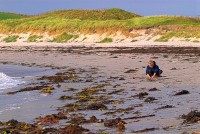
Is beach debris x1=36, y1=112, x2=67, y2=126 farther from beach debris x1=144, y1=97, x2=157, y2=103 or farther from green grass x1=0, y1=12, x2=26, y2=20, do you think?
green grass x1=0, y1=12, x2=26, y2=20

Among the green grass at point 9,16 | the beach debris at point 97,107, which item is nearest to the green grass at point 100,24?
the green grass at point 9,16

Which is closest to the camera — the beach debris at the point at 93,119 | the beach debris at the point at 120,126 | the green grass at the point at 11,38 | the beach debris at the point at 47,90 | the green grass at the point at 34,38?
the beach debris at the point at 120,126

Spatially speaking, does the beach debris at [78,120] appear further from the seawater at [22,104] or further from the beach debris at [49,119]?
the seawater at [22,104]

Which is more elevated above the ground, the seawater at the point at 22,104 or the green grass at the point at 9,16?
the green grass at the point at 9,16

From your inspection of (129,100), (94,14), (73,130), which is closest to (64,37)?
(94,14)

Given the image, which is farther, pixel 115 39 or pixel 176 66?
pixel 115 39

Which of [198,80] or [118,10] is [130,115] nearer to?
[198,80]

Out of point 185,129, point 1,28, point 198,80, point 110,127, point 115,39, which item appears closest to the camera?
point 185,129

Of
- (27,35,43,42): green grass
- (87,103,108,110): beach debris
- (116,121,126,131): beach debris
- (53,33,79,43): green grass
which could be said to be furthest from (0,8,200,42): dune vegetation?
(116,121,126,131): beach debris

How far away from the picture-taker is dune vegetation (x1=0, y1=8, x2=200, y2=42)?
150ft

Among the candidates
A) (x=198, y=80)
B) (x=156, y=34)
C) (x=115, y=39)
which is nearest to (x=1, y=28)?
(x=115, y=39)

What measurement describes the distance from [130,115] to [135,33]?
37.6 metres

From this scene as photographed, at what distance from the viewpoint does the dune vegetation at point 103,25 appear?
4566 cm

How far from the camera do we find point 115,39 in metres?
48.8
